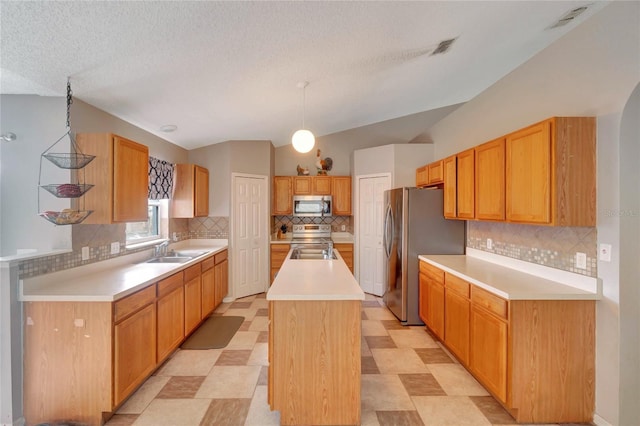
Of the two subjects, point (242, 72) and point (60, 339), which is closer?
point (60, 339)

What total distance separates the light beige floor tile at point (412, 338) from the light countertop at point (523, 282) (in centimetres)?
92

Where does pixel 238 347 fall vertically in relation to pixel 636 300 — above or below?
below

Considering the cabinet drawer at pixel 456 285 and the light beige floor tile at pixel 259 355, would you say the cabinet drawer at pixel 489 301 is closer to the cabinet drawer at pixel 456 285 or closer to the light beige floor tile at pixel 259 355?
the cabinet drawer at pixel 456 285

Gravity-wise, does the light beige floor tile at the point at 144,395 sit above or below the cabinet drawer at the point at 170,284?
below

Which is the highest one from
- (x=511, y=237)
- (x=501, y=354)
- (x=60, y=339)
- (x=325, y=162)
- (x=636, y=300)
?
(x=325, y=162)

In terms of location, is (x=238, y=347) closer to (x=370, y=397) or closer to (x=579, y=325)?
(x=370, y=397)

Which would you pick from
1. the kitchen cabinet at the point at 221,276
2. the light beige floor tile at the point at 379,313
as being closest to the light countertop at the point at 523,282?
the light beige floor tile at the point at 379,313

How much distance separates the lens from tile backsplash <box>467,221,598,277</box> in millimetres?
1993

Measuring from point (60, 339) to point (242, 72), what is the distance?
251 centimetres

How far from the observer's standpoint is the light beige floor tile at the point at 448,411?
1.96 m

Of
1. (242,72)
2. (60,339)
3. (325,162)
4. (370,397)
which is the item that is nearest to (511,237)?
(370,397)

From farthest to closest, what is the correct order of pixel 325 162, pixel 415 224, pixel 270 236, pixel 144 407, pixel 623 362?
pixel 325 162, pixel 270 236, pixel 415 224, pixel 144 407, pixel 623 362

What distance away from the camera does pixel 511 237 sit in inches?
108

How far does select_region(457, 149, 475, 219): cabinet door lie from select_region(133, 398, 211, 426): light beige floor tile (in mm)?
3032
